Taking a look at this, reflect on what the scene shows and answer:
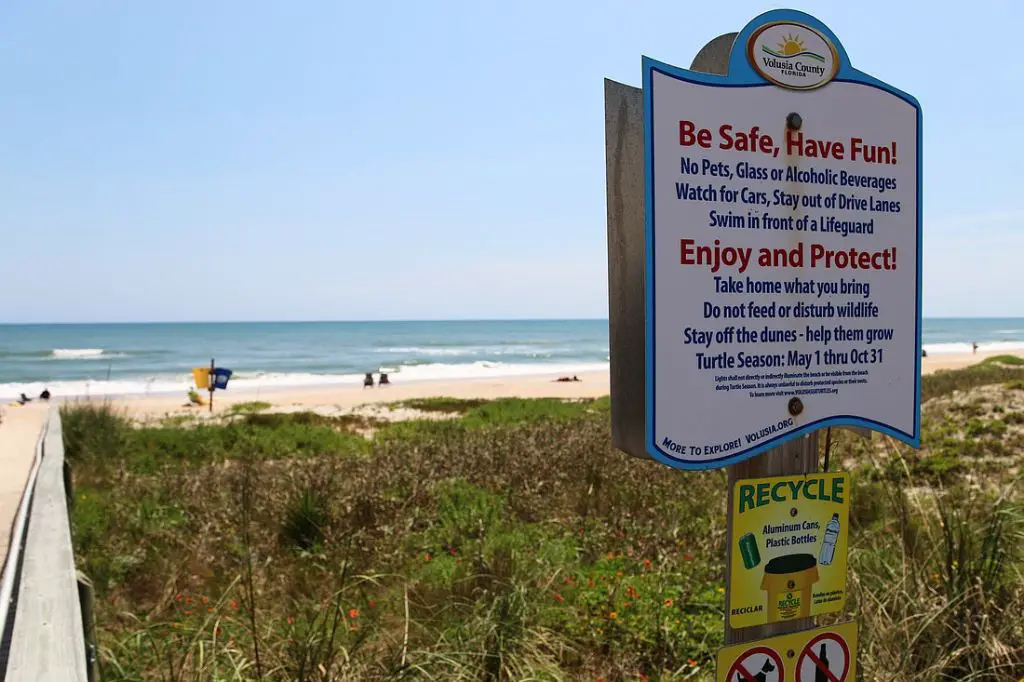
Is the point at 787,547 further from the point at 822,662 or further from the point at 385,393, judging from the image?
the point at 385,393

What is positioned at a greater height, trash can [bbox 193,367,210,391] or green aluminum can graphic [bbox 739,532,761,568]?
green aluminum can graphic [bbox 739,532,761,568]

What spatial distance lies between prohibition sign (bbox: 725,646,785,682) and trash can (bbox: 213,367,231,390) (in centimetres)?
2029

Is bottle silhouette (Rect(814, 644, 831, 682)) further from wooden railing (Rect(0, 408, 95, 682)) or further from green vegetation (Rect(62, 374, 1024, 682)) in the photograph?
wooden railing (Rect(0, 408, 95, 682))

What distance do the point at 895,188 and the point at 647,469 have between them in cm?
506

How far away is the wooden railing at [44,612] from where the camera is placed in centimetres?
171

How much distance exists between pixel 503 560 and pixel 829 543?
2500 millimetres

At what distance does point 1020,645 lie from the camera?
3176 millimetres

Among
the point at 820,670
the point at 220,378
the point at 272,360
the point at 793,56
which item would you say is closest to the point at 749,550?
the point at 820,670

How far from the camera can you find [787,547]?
2.25m

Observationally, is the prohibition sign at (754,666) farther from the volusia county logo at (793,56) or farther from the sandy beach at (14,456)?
the sandy beach at (14,456)

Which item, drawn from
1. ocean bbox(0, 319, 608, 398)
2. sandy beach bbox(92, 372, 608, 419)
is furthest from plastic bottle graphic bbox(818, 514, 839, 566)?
ocean bbox(0, 319, 608, 398)

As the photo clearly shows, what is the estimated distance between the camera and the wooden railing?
171cm

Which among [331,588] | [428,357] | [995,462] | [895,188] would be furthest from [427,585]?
[428,357]

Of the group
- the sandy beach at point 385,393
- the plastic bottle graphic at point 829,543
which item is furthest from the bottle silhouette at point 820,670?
the sandy beach at point 385,393
